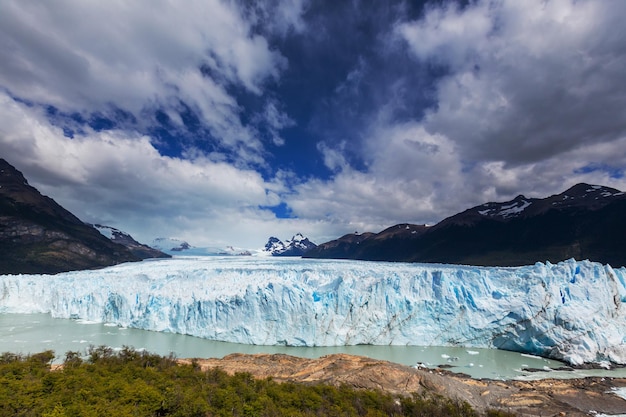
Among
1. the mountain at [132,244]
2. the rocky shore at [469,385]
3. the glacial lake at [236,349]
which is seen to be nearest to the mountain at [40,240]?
the mountain at [132,244]

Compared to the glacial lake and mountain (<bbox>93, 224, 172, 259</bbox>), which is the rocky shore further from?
mountain (<bbox>93, 224, 172, 259</bbox>)

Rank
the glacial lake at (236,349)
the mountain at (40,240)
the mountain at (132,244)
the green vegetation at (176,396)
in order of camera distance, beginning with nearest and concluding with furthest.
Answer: the green vegetation at (176,396) → the glacial lake at (236,349) → the mountain at (40,240) → the mountain at (132,244)

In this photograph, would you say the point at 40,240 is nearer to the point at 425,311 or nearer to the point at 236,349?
the point at 236,349

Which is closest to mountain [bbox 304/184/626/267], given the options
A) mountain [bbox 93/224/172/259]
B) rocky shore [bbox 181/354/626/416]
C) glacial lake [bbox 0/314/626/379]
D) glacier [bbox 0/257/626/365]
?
glacier [bbox 0/257/626/365]

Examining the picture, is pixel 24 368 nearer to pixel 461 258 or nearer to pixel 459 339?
pixel 459 339

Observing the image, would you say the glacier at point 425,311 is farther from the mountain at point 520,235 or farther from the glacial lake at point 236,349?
the mountain at point 520,235
